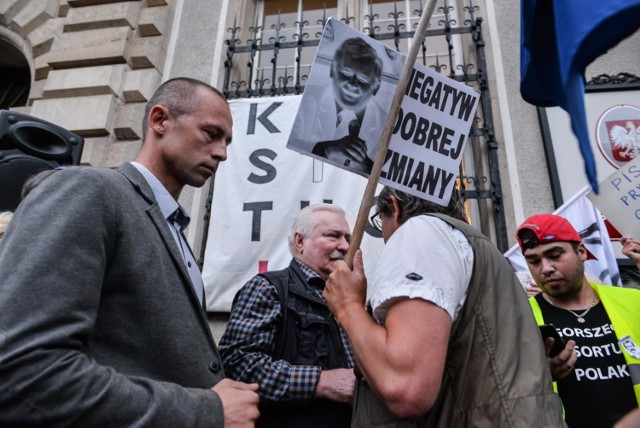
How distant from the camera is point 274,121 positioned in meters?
4.77

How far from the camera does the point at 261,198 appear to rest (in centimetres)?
450

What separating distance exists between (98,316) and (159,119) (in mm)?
813

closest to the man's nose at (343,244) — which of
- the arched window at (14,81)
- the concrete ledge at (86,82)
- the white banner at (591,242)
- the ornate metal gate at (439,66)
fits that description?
the white banner at (591,242)

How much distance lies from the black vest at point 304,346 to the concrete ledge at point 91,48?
164 inches

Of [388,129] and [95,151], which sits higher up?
[95,151]

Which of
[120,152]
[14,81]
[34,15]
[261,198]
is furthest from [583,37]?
[14,81]

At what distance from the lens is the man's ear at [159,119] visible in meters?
1.76

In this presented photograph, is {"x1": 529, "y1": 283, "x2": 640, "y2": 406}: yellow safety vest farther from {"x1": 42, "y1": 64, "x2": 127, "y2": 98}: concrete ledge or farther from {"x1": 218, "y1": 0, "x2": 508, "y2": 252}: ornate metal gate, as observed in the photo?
{"x1": 42, "y1": 64, "x2": 127, "y2": 98}: concrete ledge

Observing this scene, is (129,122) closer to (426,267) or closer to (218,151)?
(218,151)

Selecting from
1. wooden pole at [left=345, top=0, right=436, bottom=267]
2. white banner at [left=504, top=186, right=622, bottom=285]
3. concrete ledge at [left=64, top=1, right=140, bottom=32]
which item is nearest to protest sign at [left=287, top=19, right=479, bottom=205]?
wooden pole at [left=345, top=0, right=436, bottom=267]

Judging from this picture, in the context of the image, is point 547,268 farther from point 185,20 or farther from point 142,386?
point 185,20

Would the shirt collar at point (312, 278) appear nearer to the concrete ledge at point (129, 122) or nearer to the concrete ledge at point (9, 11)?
the concrete ledge at point (129, 122)

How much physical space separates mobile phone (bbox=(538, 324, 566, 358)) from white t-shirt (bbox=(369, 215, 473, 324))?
56 centimetres

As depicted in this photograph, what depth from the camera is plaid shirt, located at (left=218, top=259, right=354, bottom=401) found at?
2.08 metres
